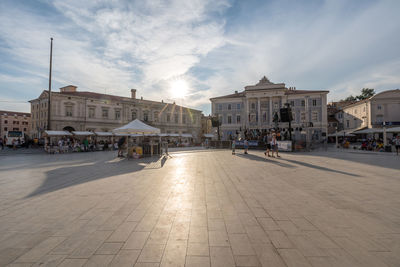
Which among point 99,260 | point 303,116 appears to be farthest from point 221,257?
point 303,116

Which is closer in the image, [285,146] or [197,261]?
[197,261]

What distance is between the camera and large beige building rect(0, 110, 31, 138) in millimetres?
61375

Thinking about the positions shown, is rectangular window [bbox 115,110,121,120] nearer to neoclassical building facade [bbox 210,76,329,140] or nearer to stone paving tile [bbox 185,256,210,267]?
neoclassical building facade [bbox 210,76,329,140]

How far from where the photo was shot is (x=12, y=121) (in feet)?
209

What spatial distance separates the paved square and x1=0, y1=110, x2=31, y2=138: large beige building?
80.1m

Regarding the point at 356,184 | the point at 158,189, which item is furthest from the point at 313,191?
the point at 158,189

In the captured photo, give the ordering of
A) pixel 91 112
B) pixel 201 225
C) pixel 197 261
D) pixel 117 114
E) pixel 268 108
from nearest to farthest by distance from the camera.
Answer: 1. pixel 197 261
2. pixel 201 225
3. pixel 91 112
4. pixel 117 114
5. pixel 268 108

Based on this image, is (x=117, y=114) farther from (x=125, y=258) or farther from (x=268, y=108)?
(x=125, y=258)

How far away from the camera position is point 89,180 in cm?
661

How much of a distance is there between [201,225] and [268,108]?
155ft

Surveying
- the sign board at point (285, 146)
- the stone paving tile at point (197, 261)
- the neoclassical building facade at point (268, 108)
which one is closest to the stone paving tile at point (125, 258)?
the stone paving tile at point (197, 261)

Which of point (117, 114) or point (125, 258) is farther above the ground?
point (117, 114)

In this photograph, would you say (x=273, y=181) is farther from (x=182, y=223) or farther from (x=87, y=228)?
(x=87, y=228)

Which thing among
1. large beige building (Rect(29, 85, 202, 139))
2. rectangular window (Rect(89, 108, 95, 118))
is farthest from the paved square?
rectangular window (Rect(89, 108, 95, 118))
